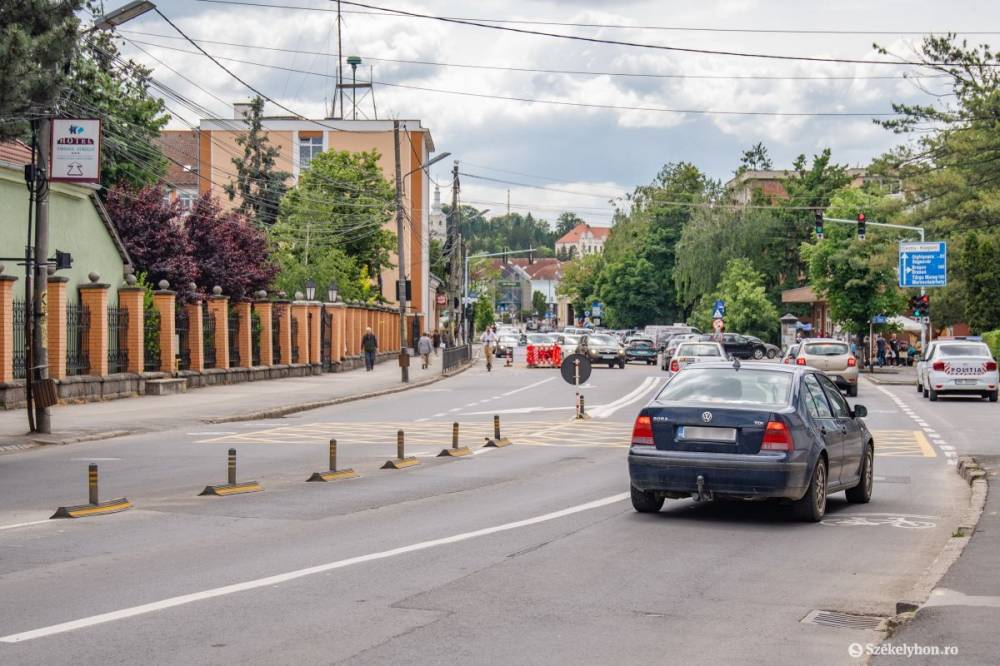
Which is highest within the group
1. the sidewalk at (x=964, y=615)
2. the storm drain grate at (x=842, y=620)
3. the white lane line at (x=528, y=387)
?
the sidewalk at (x=964, y=615)

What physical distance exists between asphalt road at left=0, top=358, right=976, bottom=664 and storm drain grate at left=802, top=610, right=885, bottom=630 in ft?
0.38

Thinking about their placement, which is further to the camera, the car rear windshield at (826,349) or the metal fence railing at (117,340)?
the car rear windshield at (826,349)

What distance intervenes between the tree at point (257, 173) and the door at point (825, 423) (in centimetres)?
6847

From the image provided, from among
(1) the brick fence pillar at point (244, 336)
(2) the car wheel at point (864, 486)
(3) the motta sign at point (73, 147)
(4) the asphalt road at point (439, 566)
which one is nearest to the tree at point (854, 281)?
(1) the brick fence pillar at point (244, 336)

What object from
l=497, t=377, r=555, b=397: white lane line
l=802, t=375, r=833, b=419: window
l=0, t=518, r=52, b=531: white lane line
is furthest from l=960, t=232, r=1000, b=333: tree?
l=0, t=518, r=52, b=531: white lane line

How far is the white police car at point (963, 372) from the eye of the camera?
35.8 metres

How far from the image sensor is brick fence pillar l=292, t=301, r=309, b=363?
50594mm

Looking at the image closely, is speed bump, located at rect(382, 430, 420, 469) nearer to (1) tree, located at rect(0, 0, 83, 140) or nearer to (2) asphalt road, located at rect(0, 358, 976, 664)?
(2) asphalt road, located at rect(0, 358, 976, 664)

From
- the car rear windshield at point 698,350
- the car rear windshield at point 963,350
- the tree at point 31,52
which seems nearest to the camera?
the tree at point 31,52

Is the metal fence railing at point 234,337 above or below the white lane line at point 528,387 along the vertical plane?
above

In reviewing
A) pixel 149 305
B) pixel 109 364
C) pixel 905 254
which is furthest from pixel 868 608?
pixel 905 254

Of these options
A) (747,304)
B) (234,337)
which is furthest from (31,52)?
(747,304)

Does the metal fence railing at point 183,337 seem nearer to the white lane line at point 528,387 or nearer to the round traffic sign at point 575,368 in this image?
the white lane line at point 528,387

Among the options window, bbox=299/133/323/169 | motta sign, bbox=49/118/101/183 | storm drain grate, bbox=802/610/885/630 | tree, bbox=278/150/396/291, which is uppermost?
window, bbox=299/133/323/169
